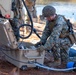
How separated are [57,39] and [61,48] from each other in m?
0.36

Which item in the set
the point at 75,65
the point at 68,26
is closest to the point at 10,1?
the point at 68,26

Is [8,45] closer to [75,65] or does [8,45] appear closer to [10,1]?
[75,65]

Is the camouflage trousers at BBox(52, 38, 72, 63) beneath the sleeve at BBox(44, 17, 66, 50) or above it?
beneath

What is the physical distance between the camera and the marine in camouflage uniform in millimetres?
6156

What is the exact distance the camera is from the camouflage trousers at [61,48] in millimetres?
6422

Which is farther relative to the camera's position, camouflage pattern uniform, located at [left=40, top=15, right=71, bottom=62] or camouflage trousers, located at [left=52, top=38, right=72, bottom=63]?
camouflage trousers, located at [left=52, top=38, right=72, bottom=63]

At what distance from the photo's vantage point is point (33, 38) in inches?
402

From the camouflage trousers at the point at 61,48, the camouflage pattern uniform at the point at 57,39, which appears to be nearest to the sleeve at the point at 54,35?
the camouflage pattern uniform at the point at 57,39

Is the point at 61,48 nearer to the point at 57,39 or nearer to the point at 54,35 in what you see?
the point at 57,39

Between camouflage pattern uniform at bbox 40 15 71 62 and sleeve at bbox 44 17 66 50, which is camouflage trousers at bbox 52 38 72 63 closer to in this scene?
camouflage pattern uniform at bbox 40 15 71 62

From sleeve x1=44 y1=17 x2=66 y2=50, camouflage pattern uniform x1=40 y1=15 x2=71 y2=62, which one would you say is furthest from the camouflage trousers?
sleeve x1=44 y1=17 x2=66 y2=50

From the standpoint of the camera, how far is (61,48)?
657cm

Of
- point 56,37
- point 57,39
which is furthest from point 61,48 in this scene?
point 56,37

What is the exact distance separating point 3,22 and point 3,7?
6.60 ft
